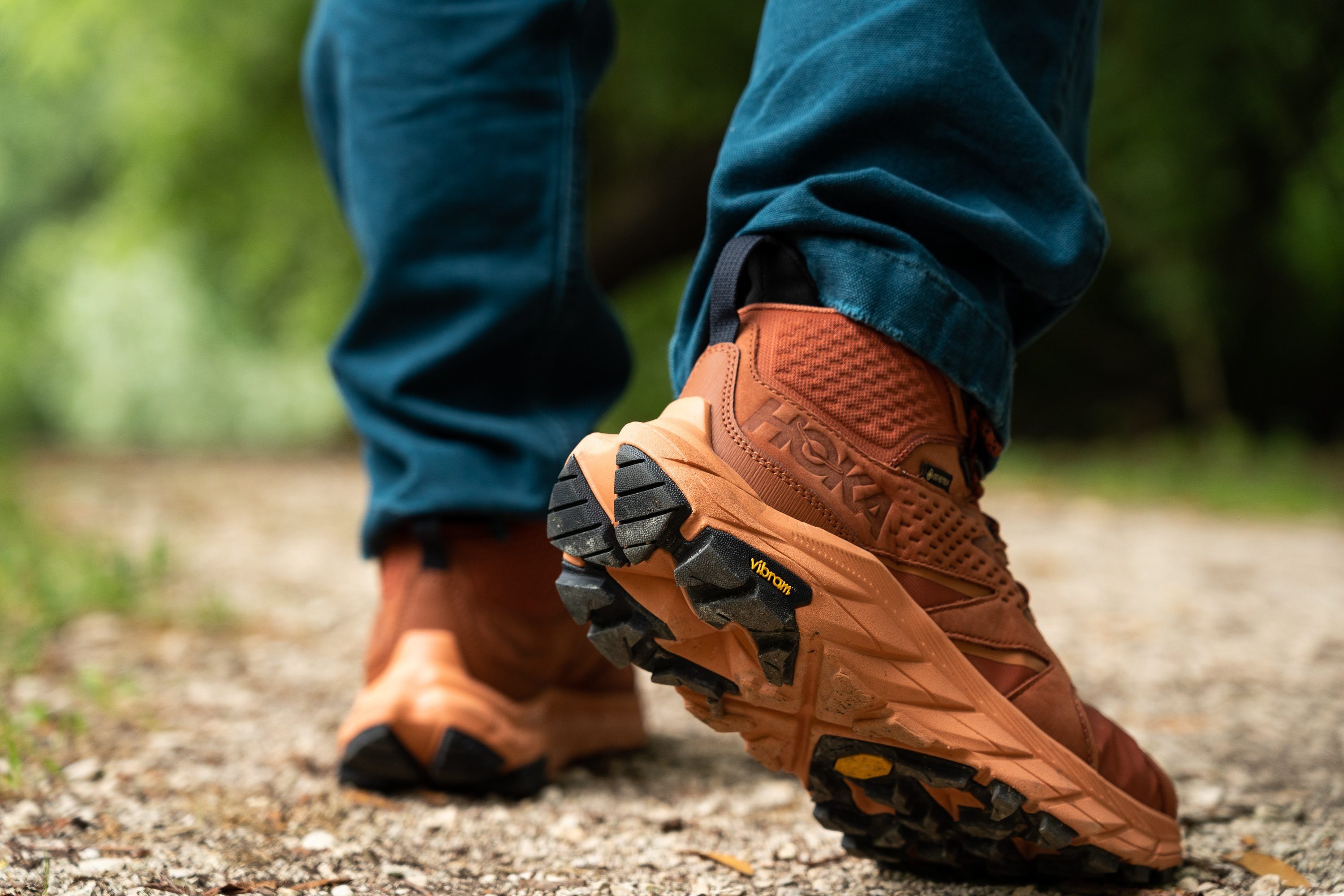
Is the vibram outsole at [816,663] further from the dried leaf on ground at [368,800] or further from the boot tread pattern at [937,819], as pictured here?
the dried leaf on ground at [368,800]

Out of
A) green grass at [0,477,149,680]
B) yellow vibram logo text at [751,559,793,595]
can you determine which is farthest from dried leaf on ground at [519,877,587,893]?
green grass at [0,477,149,680]

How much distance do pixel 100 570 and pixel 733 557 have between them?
6.76 feet

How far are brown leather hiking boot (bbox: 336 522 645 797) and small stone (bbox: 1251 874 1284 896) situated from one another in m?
0.68

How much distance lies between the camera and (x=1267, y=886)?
2.95ft

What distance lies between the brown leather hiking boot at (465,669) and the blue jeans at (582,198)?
58 millimetres

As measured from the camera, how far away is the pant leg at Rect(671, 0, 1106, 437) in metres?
0.84

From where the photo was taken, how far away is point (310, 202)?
7.14 metres

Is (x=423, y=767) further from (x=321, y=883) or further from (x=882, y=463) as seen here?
(x=882, y=463)

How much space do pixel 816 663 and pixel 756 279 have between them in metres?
0.30

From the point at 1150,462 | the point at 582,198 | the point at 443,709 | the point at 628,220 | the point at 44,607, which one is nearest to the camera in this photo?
the point at 443,709

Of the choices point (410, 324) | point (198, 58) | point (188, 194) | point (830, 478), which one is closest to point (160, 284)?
point (188, 194)

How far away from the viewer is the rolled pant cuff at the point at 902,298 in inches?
33.1

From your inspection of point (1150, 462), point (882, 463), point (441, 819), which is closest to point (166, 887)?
point (441, 819)

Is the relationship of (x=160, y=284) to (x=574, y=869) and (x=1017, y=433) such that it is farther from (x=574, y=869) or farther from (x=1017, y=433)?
(x=574, y=869)
